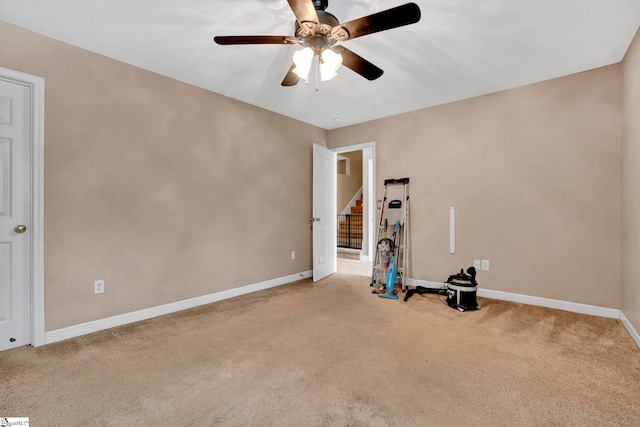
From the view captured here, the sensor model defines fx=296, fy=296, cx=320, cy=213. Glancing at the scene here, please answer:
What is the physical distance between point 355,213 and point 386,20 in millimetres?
7673

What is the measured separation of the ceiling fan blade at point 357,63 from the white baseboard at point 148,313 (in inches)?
115

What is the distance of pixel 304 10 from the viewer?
1614 millimetres

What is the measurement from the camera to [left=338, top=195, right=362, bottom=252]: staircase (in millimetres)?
8602

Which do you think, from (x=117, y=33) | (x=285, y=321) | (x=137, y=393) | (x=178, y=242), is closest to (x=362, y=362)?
(x=285, y=321)

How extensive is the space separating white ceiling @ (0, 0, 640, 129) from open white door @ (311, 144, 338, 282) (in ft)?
4.54

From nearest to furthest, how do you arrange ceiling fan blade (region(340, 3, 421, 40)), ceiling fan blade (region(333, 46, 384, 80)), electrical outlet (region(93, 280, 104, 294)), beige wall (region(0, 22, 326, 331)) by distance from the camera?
ceiling fan blade (region(340, 3, 421, 40))
ceiling fan blade (region(333, 46, 384, 80))
beige wall (region(0, 22, 326, 331))
electrical outlet (region(93, 280, 104, 294))

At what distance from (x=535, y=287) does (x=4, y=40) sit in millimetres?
5482

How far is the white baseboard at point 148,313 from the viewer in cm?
253

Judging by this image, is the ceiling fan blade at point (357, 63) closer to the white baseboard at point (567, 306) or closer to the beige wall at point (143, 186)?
the beige wall at point (143, 186)

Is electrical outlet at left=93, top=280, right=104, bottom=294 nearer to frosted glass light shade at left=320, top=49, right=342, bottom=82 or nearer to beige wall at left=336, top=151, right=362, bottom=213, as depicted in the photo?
frosted glass light shade at left=320, top=49, right=342, bottom=82

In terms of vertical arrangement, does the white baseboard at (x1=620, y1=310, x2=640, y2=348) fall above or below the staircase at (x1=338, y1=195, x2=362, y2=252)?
below

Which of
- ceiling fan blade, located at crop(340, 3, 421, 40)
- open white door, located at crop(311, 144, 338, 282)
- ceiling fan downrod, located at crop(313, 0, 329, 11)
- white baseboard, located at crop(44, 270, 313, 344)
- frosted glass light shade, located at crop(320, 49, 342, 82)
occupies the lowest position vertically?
white baseboard, located at crop(44, 270, 313, 344)

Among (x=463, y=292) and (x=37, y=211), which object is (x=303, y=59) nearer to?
(x=37, y=211)

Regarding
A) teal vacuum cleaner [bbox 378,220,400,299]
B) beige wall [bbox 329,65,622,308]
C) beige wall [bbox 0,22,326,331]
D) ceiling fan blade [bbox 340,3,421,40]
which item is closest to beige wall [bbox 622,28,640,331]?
beige wall [bbox 329,65,622,308]
